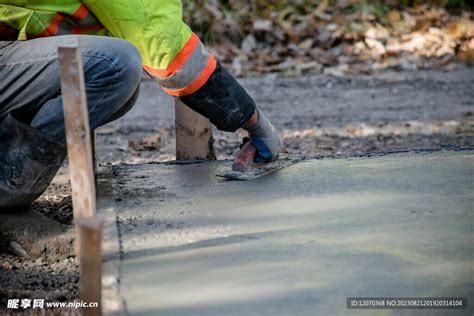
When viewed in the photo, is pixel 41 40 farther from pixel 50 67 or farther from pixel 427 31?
pixel 427 31

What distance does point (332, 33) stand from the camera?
27.1 ft

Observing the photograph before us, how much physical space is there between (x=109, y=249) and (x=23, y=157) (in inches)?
26.7

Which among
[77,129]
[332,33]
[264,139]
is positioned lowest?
[332,33]

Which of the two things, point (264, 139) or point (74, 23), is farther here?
point (264, 139)

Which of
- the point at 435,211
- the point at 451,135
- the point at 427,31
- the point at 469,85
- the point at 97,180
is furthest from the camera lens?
the point at 427,31

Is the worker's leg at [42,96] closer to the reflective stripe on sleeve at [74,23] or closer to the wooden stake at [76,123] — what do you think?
the reflective stripe on sleeve at [74,23]

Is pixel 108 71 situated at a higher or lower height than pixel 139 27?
lower

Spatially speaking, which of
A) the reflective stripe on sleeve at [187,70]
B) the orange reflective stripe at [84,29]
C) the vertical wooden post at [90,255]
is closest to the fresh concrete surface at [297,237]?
the vertical wooden post at [90,255]

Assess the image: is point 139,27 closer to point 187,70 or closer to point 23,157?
point 187,70

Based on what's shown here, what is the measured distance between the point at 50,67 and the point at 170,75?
41 centimetres

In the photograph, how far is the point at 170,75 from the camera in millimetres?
2906

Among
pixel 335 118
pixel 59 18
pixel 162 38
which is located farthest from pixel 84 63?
pixel 335 118

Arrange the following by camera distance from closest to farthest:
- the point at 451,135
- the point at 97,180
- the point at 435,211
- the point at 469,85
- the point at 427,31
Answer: the point at 435,211, the point at 97,180, the point at 451,135, the point at 469,85, the point at 427,31

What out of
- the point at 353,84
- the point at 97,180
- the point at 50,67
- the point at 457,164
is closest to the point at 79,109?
the point at 50,67
